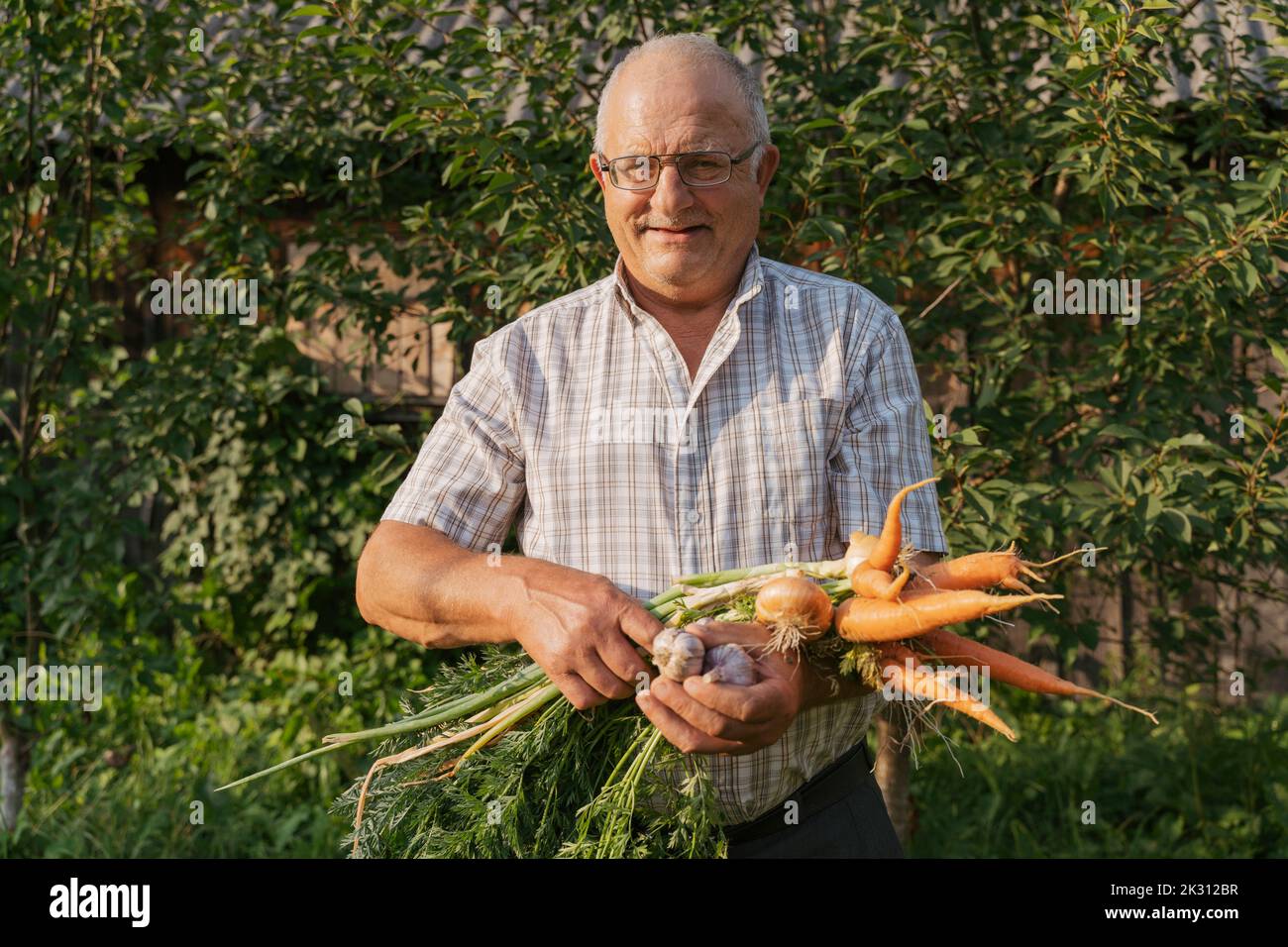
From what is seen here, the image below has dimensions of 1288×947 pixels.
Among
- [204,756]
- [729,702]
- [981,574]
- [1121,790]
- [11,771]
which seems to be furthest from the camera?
[204,756]

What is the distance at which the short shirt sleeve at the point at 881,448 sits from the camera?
2.14m

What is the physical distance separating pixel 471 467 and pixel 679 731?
67 cm

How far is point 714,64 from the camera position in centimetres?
217

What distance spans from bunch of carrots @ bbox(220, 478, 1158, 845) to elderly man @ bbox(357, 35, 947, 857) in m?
0.13

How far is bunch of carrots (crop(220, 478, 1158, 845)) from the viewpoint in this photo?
73.2 inches

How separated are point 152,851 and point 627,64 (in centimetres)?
332

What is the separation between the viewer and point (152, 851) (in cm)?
422

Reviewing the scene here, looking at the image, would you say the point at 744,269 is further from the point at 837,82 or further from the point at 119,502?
the point at 119,502

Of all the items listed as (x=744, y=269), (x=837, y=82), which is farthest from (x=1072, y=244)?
(x=744, y=269)

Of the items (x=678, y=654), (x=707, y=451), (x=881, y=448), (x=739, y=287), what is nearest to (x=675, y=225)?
(x=739, y=287)

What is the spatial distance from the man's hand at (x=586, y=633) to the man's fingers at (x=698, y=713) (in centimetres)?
9

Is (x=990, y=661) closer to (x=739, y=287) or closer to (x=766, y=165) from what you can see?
(x=739, y=287)
